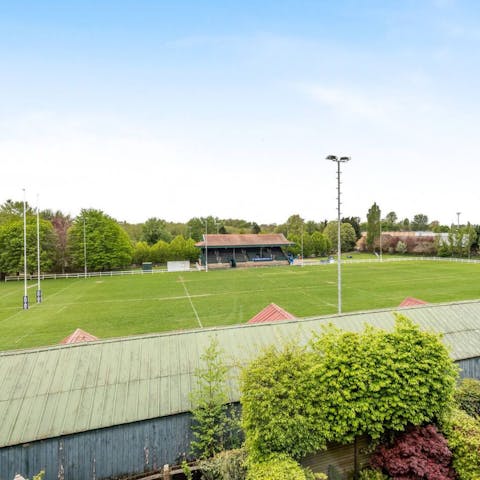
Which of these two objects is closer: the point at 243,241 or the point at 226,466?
the point at 226,466

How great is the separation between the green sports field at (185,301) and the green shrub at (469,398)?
530 inches

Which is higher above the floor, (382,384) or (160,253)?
(160,253)

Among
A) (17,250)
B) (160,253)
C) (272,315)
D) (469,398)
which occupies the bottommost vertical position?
(469,398)

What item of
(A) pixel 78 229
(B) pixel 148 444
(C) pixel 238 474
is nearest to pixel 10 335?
(B) pixel 148 444

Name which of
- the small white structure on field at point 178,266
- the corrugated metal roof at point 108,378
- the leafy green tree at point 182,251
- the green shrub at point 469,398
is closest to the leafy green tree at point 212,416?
the corrugated metal roof at point 108,378

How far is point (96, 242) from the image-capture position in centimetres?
5378

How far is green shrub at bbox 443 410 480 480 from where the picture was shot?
6801 millimetres

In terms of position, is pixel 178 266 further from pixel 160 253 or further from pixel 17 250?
pixel 17 250

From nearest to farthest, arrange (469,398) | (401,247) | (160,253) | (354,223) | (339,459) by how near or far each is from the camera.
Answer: (339,459)
(469,398)
(160,253)
(401,247)
(354,223)

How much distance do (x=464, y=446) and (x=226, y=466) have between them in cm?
509

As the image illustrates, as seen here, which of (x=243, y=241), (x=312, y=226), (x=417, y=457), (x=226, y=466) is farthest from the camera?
(x=312, y=226)

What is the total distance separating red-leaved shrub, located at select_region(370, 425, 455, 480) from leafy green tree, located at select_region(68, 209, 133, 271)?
173 ft

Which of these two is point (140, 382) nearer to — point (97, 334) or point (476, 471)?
point (476, 471)

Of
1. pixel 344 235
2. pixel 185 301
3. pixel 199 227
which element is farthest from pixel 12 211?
pixel 344 235
